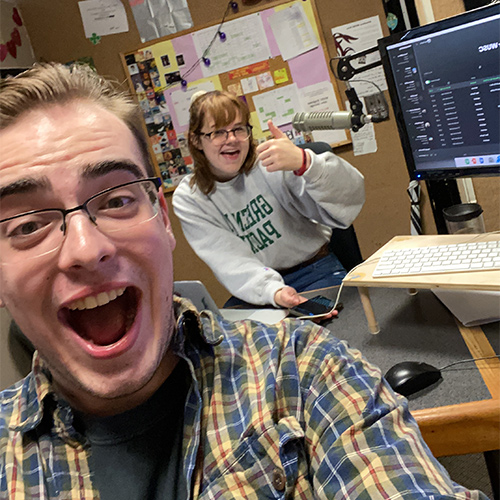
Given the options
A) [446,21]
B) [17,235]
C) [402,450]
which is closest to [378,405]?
[402,450]

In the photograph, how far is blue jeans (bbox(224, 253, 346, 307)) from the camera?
1.65 m

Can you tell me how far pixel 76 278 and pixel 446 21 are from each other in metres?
0.92

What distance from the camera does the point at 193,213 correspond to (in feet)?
5.98

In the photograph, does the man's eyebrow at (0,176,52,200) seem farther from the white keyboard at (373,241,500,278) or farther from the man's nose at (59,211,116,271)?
the white keyboard at (373,241,500,278)

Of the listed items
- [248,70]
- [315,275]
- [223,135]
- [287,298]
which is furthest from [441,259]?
[248,70]

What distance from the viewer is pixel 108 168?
73 cm

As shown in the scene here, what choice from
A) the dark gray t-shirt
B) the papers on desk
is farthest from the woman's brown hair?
the dark gray t-shirt

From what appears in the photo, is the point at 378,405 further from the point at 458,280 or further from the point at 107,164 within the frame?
the point at 107,164

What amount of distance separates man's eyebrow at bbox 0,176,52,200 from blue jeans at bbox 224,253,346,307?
1013 millimetres

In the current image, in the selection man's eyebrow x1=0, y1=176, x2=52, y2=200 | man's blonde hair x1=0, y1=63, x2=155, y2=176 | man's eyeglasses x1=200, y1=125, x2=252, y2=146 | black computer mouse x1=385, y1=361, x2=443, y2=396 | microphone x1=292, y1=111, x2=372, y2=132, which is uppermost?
man's blonde hair x1=0, y1=63, x2=155, y2=176

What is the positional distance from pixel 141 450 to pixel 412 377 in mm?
461

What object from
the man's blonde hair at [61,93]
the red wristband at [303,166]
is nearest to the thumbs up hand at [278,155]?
the red wristband at [303,166]

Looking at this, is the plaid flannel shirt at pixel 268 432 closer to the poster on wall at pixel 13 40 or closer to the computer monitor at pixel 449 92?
the computer monitor at pixel 449 92

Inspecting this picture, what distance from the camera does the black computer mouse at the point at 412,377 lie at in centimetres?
82
